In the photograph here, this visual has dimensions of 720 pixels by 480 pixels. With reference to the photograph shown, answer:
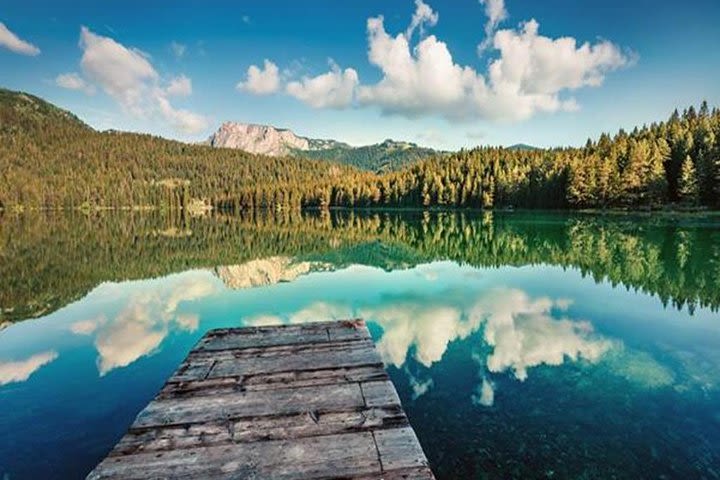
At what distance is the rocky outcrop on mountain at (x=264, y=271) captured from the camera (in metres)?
24.6

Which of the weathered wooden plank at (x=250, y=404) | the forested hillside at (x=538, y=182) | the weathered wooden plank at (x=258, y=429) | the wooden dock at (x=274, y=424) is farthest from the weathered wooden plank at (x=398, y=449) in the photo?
the forested hillside at (x=538, y=182)

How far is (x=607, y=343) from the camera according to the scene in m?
13.0

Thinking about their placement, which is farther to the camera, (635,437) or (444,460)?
(635,437)

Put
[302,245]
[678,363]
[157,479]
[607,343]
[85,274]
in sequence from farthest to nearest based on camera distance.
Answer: [302,245] < [85,274] < [607,343] < [678,363] < [157,479]

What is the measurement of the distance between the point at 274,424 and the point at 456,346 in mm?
8643

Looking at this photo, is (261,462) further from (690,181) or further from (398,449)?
(690,181)

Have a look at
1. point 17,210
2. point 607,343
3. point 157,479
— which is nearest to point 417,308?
point 607,343

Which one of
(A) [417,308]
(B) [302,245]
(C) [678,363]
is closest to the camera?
(C) [678,363]

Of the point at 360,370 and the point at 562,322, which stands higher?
the point at 360,370

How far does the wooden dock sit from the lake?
2.21 meters

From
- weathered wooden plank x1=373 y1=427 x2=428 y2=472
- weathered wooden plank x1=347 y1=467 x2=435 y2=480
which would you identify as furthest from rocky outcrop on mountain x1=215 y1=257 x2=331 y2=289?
weathered wooden plank x1=347 y1=467 x2=435 y2=480

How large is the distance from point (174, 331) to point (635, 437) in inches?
557

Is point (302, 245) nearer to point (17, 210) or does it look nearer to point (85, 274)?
point (85, 274)

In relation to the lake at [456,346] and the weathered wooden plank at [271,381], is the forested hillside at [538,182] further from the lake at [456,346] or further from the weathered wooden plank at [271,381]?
the weathered wooden plank at [271,381]
